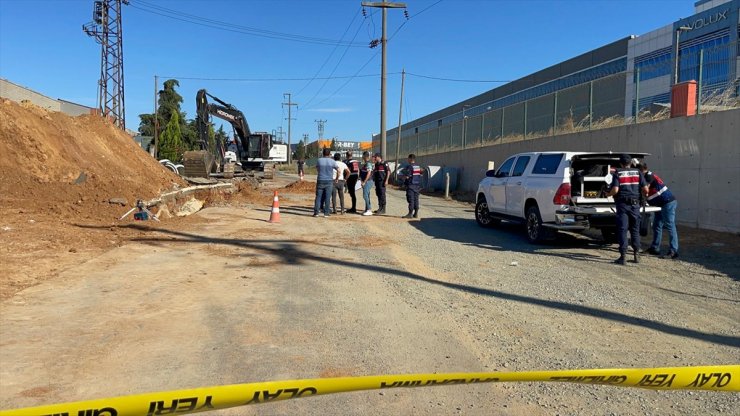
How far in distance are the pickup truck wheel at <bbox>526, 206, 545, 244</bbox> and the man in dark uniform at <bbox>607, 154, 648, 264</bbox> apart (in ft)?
6.12

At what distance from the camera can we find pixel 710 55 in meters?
13.8

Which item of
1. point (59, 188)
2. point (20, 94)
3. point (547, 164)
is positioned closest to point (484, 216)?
point (547, 164)

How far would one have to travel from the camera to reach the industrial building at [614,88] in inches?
542

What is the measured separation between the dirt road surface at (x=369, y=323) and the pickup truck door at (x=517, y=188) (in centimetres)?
203

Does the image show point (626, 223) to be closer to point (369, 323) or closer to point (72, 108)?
point (369, 323)

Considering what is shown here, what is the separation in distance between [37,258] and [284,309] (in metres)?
4.40

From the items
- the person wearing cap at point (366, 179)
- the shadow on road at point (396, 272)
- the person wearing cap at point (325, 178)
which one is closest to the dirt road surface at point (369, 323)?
the shadow on road at point (396, 272)

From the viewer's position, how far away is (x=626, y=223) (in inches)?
372

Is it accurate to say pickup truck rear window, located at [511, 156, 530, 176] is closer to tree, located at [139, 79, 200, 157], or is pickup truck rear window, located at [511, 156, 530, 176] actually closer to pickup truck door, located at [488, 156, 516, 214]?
pickup truck door, located at [488, 156, 516, 214]

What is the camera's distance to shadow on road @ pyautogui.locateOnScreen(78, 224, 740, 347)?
5.74m

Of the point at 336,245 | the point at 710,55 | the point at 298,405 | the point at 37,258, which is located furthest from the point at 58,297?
the point at 710,55

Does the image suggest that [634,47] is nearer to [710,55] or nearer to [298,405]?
[710,55]

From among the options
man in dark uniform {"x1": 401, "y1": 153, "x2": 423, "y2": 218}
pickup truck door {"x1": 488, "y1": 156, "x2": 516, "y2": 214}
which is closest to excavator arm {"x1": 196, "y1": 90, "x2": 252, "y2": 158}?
man in dark uniform {"x1": 401, "y1": 153, "x2": 423, "y2": 218}

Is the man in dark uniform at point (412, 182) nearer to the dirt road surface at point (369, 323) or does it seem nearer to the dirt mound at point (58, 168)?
the dirt road surface at point (369, 323)
